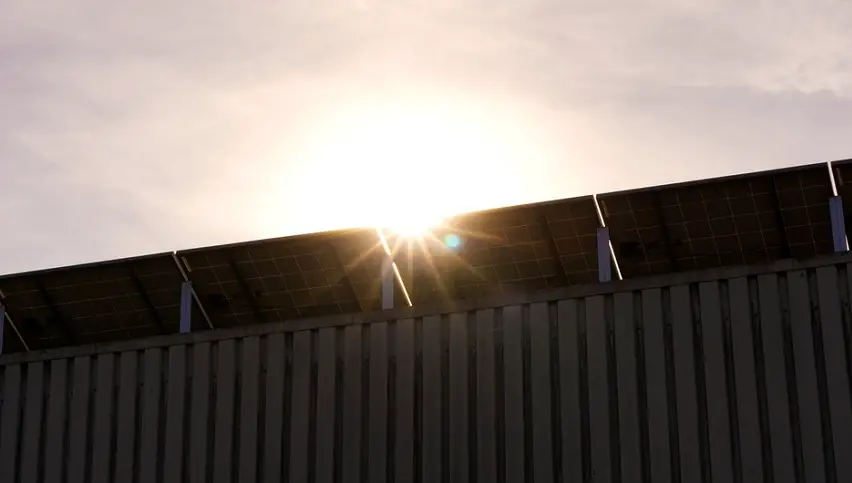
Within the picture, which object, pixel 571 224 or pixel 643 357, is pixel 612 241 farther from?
pixel 643 357

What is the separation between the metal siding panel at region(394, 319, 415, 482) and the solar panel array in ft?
5.68

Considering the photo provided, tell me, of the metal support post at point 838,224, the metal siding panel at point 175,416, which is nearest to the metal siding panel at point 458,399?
the metal siding panel at point 175,416

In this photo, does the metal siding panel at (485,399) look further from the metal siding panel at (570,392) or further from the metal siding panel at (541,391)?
the metal siding panel at (570,392)

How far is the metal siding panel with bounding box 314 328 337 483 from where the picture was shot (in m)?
16.9

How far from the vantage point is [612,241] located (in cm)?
1825

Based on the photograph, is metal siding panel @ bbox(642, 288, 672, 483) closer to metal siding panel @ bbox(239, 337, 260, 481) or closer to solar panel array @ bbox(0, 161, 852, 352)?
solar panel array @ bbox(0, 161, 852, 352)

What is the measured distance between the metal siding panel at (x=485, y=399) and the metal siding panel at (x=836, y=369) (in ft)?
13.9

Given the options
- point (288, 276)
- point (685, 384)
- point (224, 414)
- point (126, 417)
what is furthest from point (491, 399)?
point (126, 417)

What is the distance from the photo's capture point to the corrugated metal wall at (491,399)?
50.0ft

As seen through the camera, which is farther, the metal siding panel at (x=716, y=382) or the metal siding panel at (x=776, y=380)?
the metal siding panel at (x=716, y=382)

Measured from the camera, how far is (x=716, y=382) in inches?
610

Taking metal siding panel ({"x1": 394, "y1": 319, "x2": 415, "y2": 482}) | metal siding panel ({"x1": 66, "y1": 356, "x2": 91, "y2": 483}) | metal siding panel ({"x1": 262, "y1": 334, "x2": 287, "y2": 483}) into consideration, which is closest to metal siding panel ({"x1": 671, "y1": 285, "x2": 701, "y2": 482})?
metal siding panel ({"x1": 394, "y1": 319, "x2": 415, "y2": 482})

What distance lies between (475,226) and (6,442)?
779cm

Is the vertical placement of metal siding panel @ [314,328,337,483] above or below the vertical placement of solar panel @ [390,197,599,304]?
below
